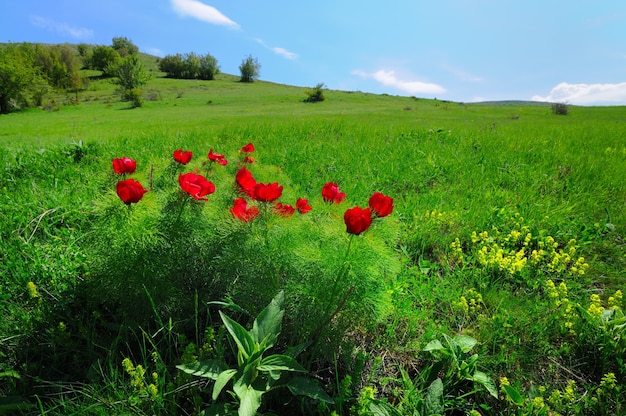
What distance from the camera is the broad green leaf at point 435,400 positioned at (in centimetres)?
157

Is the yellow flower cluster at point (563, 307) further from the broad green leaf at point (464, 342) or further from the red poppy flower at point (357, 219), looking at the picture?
the red poppy flower at point (357, 219)

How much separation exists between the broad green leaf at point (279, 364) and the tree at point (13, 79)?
60.1 m

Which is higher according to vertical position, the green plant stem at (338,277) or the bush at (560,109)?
the bush at (560,109)

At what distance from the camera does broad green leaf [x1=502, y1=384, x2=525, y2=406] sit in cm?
160

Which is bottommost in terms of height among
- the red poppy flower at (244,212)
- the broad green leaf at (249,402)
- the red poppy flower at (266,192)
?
the broad green leaf at (249,402)

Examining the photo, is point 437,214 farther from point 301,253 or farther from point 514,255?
point 301,253

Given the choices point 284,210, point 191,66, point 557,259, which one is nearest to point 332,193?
point 284,210

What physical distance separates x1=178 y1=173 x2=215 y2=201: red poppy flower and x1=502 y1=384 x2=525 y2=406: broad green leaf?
180 cm

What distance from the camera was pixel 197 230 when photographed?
77.9 inches

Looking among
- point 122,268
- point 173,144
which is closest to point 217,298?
point 122,268

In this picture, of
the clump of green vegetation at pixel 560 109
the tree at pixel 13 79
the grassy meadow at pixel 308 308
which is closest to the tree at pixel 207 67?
the tree at pixel 13 79

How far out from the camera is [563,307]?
7.20 feet

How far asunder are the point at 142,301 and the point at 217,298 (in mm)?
429

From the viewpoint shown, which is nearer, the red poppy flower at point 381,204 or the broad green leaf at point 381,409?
the broad green leaf at point 381,409
